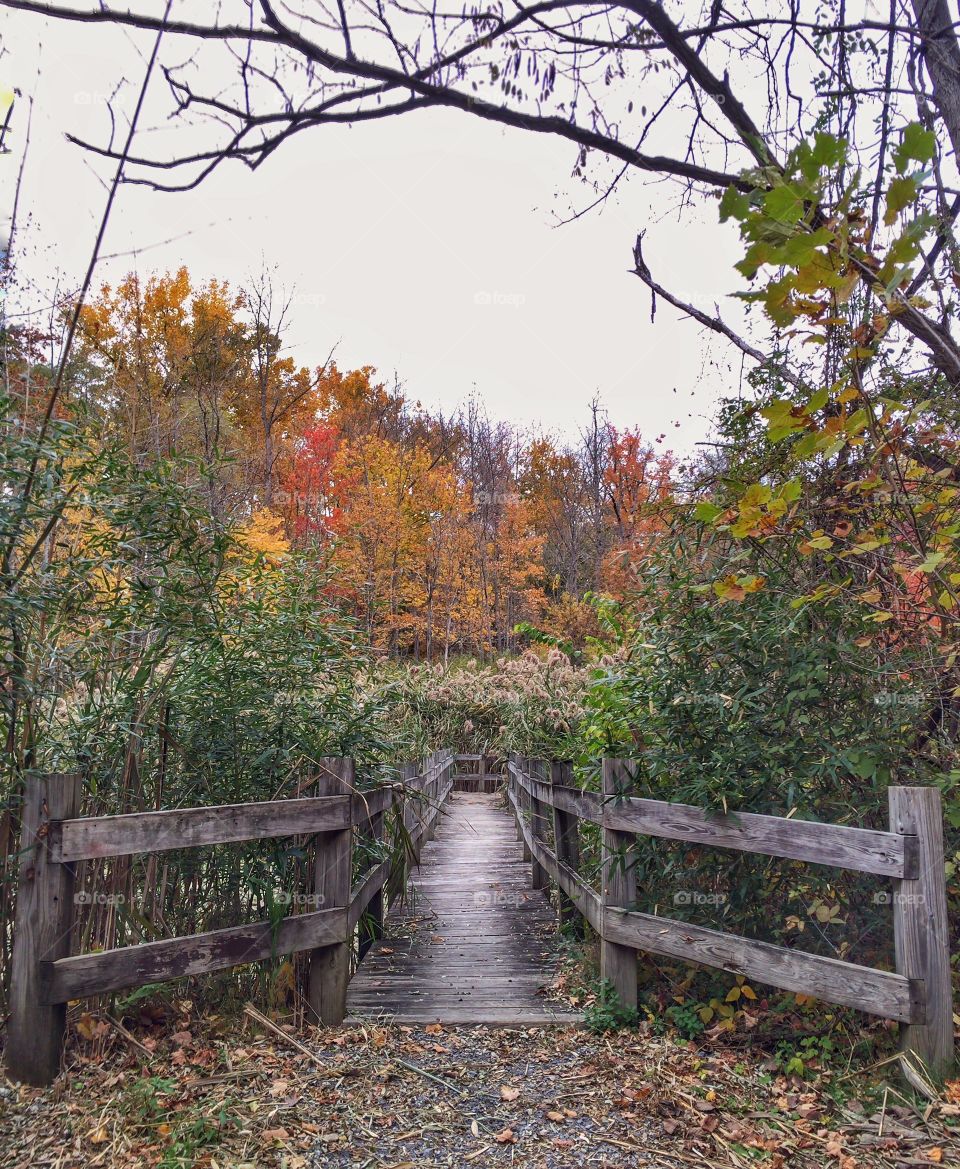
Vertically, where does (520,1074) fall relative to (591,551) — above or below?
below

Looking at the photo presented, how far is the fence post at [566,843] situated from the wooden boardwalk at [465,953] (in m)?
0.23

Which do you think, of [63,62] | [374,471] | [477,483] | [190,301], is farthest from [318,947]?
[477,483]

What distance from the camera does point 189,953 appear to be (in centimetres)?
342

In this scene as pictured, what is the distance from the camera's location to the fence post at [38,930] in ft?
10.1

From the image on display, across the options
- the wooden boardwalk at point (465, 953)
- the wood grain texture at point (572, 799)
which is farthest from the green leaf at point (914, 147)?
the wooden boardwalk at point (465, 953)

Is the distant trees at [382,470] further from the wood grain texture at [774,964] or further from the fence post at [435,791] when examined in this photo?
the wood grain texture at [774,964]

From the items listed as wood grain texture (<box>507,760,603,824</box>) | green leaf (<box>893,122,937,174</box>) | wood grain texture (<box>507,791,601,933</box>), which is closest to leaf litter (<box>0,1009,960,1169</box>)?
wood grain texture (<box>507,791,601,933</box>)

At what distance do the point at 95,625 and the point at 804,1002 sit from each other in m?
3.68

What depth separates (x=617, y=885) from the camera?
4.16 metres

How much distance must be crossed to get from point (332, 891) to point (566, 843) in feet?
7.17

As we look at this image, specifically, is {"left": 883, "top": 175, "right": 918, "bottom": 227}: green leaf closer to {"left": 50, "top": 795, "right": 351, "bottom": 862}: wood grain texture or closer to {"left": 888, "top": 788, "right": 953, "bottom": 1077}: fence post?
{"left": 888, "top": 788, "right": 953, "bottom": 1077}: fence post

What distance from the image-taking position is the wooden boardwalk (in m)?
4.34

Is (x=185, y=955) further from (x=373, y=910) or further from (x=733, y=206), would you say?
(x=733, y=206)

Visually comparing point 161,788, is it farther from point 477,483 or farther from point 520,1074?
point 477,483
